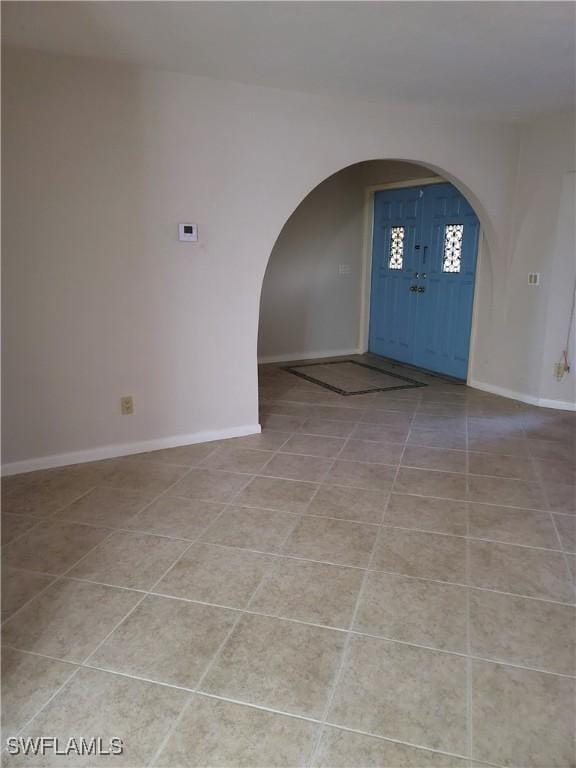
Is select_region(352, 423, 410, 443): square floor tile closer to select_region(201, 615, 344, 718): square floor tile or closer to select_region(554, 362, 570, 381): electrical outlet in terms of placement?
select_region(554, 362, 570, 381): electrical outlet

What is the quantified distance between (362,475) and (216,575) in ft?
4.19

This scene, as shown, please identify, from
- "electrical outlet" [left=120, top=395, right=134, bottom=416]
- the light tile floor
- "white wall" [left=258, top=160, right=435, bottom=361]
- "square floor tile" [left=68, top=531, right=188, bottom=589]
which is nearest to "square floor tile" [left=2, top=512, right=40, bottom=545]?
the light tile floor

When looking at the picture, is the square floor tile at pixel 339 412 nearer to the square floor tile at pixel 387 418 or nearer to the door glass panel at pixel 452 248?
the square floor tile at pixel 387 418

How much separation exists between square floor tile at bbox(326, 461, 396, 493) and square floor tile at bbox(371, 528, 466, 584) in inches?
20.1

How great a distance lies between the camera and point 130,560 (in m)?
2.39

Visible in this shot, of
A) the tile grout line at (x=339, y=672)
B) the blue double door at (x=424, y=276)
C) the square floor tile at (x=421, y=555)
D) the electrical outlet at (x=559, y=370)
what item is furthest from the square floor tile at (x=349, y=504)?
the blue double door at (x=424, y=276)

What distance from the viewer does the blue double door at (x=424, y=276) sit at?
17.5 ft

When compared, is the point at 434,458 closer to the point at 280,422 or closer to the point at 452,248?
the point at 280,422

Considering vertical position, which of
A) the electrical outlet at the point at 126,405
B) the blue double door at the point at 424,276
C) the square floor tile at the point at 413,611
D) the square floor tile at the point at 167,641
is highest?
the blue double door at the point at 424,276

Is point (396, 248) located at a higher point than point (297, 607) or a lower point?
higher

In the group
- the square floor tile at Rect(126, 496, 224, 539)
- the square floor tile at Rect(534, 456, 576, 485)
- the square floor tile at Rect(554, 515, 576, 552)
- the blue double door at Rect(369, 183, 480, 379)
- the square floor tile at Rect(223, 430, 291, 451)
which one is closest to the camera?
the square floor tile at Rect(554, 515, 576, 552)

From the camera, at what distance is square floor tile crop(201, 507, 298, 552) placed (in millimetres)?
2533

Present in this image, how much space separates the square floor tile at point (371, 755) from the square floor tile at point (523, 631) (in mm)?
457

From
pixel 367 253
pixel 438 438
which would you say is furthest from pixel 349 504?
pixel 367 253
